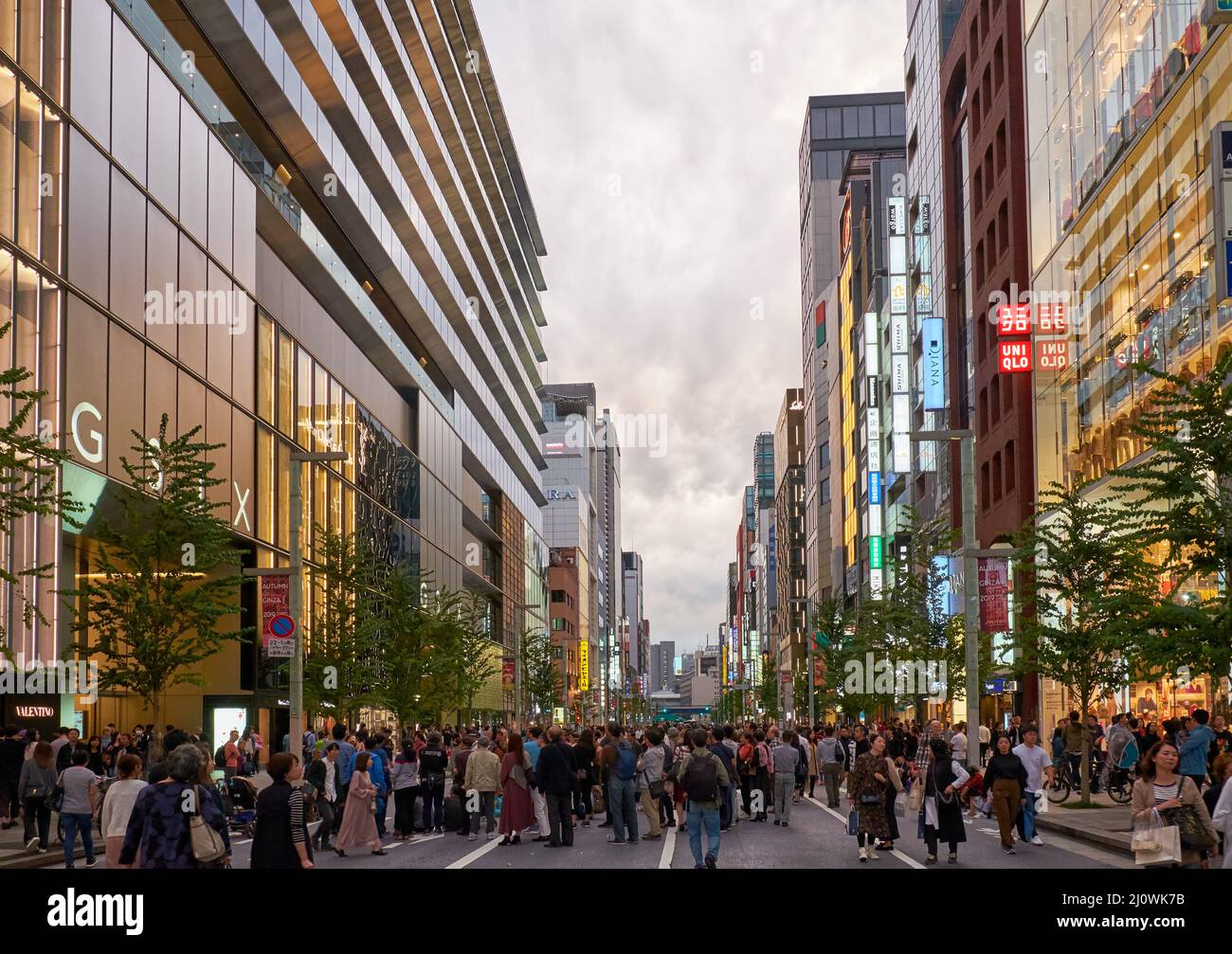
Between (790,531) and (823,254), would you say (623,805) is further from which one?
(790,531)

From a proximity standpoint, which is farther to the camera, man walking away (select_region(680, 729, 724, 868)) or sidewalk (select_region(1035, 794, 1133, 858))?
sidewalk (select_region(1035, 794, 1133, 858))

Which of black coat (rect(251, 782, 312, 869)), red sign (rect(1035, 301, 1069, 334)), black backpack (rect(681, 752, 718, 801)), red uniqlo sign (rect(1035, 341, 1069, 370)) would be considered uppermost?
red sign (rect(1035, 301, 1069, 334))

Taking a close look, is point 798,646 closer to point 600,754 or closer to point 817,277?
point 817,277

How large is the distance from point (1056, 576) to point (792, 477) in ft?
446

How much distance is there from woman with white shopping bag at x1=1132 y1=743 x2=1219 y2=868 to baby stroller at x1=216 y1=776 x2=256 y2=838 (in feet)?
29.9

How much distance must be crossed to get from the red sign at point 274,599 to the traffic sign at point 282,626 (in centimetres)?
47

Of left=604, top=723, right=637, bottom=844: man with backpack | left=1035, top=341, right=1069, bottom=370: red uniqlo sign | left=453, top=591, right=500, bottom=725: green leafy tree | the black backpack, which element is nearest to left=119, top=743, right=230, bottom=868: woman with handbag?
the black backpack

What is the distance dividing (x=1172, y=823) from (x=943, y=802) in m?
7.43

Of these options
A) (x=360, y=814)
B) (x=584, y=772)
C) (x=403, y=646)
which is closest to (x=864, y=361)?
(x=403, y=646)

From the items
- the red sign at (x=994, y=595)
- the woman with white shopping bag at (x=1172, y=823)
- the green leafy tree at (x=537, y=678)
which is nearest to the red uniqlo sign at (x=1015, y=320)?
the red sign at (x=994, y=595)

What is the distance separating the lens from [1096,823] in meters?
26.1

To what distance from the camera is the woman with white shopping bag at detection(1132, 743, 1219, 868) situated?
43.1 feet

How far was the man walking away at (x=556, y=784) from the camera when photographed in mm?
23531

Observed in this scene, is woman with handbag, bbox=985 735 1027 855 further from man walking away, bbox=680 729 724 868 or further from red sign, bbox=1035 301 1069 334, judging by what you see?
red sign, bbox=1035 301 1069 334
